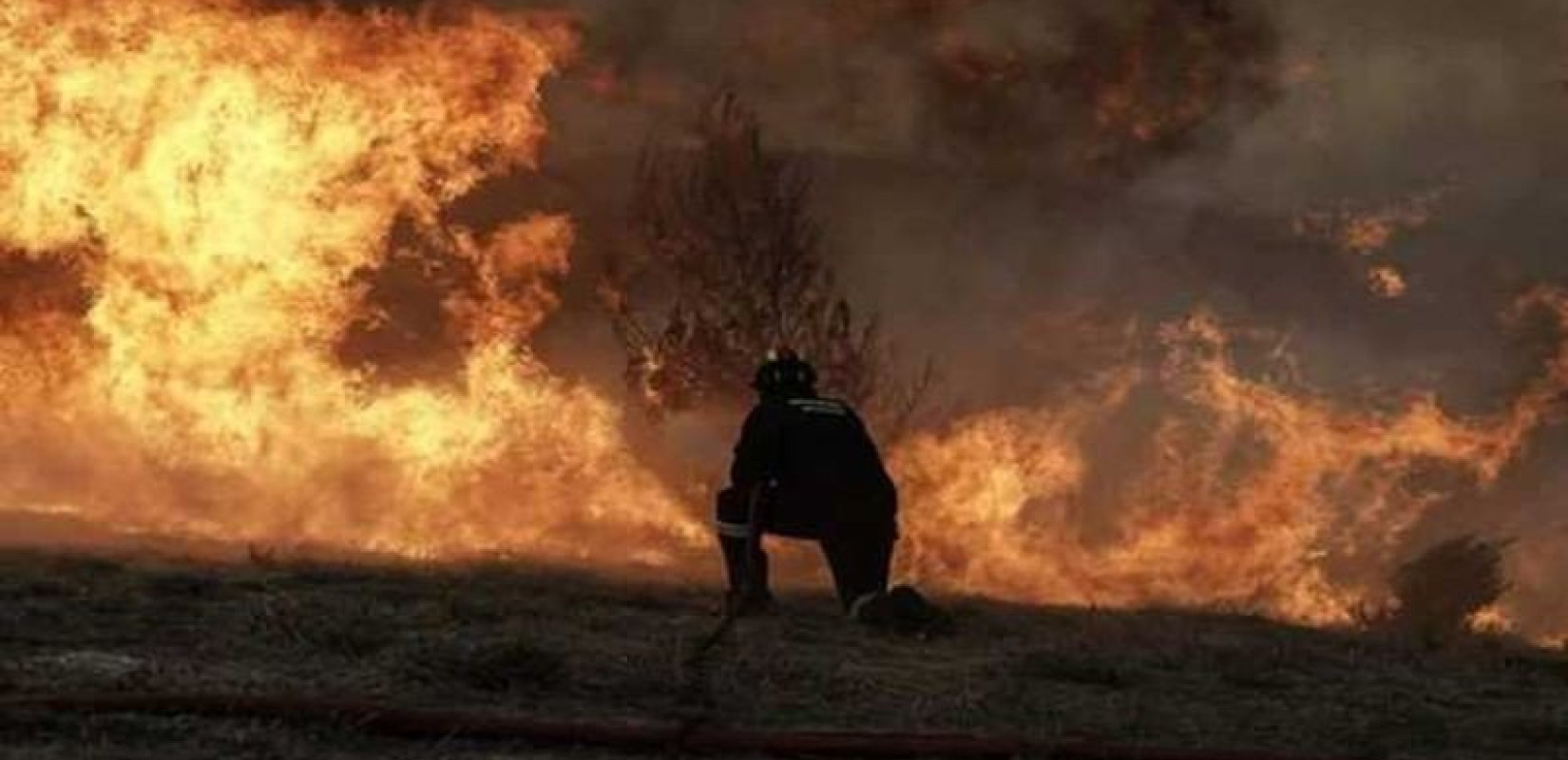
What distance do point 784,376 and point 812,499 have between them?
0.90m

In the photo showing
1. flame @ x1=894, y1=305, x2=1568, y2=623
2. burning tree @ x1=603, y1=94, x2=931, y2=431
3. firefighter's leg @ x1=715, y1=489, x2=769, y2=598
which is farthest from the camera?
flame @ x1=894, y1=305, x2=1568, y2=623

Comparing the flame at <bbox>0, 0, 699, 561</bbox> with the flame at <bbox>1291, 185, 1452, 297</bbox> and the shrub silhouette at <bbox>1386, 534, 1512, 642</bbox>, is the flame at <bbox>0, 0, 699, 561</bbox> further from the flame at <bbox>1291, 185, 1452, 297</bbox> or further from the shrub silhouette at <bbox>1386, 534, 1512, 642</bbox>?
the flame at <bbox>1291, 185, 1452, 297</bbox>

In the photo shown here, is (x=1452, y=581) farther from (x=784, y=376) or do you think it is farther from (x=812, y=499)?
(x=812, y=499)

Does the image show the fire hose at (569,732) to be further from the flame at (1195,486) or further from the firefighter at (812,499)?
the flame at (1195,486)

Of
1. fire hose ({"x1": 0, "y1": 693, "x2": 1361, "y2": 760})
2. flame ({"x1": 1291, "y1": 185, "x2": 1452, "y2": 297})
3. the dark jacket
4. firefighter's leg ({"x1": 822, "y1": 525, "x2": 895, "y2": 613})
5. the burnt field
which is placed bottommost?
fire hose ({"x1": 0, "y1": 693, "x2": 1361, "y2": 760})

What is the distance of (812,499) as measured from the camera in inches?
431

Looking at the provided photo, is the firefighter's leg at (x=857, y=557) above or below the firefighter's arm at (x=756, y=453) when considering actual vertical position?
below

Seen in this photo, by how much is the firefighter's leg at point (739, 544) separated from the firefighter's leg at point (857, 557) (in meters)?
0.45

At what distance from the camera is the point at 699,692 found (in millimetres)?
7074

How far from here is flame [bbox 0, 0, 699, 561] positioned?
18938 millimetres

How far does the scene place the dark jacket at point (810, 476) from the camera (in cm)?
1088

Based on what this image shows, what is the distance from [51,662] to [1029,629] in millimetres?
5970

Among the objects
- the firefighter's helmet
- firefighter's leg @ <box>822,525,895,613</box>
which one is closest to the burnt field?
firefighter's leg @ <box>822,525,895,613</box>

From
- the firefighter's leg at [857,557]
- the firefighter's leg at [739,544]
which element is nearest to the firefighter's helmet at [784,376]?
the firefighter's leg at [739,544]
